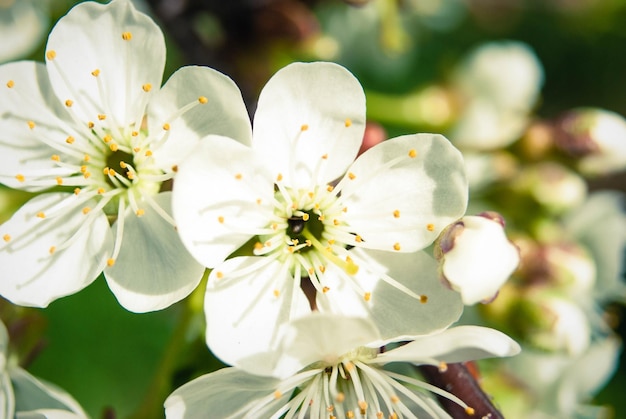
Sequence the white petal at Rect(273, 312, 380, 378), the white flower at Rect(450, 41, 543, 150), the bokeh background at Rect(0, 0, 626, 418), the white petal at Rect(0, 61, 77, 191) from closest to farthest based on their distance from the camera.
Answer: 1. the white petal at Rect(273, 312, 380, 378)
2. the white petal at Rect(0, 61, 77, 191)
3. the bokeh background at Rect(0, 0, 626, 418)
4. the white flower at Rect(450, 41, 543, 150)

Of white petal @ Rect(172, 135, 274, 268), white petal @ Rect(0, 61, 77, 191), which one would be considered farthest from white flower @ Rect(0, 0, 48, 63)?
white petal @ Rect(172, 135, 274, 268)

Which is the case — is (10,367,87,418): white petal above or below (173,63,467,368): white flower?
below


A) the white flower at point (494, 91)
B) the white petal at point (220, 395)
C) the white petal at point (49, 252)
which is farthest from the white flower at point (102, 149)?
the white flower at point (494, 91)

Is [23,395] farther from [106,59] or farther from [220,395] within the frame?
[106,59]

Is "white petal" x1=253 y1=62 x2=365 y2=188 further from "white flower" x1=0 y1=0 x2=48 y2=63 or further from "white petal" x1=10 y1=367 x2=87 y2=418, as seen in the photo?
"white flower" x1=0 y1=0 x2=48 y2=63

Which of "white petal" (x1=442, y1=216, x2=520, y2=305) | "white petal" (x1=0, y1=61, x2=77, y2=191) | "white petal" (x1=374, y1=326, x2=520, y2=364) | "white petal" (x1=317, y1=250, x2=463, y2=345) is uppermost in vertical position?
"white petal" (x1=0, y1=61, x2=77, y2=191)

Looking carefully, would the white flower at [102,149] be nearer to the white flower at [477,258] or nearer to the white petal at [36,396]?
the white petal at [36,396]

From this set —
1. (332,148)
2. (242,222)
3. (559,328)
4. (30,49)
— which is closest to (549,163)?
(559,328)

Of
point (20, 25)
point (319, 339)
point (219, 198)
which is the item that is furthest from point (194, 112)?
point (20, 25)
